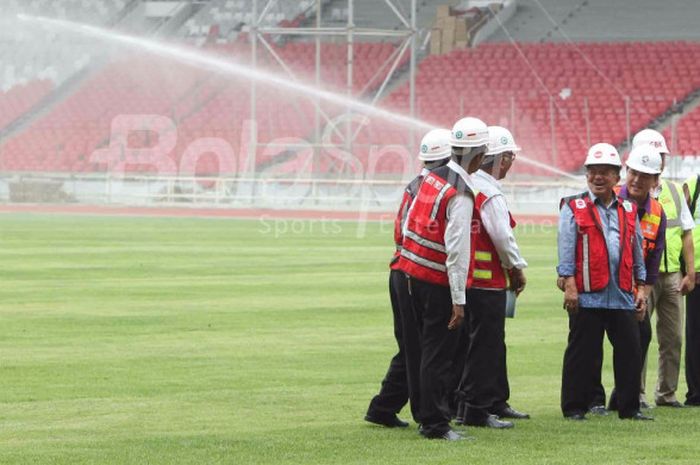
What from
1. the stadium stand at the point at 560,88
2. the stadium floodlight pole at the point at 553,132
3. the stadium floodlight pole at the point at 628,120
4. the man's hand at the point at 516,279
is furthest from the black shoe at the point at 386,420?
the stadium stand at the point at 560,88

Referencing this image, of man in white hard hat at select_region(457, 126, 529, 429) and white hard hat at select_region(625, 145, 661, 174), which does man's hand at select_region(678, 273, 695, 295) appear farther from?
man in white hard hat at select_region(457, 126, 529, 429)

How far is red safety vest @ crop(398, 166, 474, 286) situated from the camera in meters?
9.46

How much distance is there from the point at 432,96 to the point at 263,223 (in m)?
13.4

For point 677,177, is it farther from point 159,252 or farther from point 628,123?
point 159,252

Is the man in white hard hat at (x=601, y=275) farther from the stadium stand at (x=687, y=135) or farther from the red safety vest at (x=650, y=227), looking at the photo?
the stadium stand at (x=687, y=135)

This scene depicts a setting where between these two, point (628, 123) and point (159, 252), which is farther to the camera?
point (628, 123)

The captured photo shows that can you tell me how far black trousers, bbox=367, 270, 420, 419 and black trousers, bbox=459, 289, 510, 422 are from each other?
45cm

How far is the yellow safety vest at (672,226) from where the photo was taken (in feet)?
36.7

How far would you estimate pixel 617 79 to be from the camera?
1881 inches

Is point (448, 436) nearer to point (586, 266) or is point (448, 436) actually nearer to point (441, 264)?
point (441, 264)

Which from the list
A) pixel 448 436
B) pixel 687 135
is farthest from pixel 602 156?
pixel 687 135

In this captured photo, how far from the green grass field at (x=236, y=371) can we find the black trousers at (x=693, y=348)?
488 millimetres

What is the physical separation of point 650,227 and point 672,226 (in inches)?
16.8

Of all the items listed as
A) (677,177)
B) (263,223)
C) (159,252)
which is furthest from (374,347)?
(677,177)
